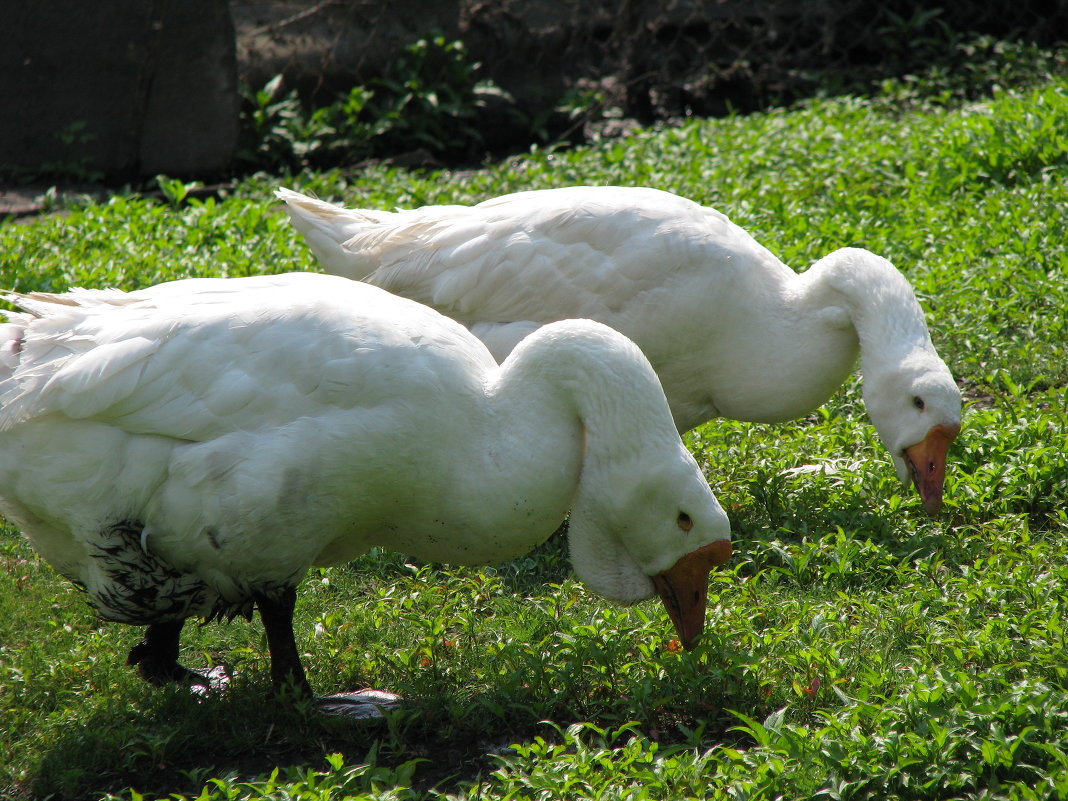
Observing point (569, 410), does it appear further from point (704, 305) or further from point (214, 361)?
point (704, 305)

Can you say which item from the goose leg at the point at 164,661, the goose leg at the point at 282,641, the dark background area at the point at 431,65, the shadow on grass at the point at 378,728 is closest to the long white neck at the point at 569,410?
the shadow on grass at the point at 378,728

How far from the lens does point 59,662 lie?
13.2 feet

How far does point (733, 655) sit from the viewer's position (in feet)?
12.4

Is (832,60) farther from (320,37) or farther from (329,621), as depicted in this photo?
(329,621)

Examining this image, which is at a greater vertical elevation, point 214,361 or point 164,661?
point 214,361

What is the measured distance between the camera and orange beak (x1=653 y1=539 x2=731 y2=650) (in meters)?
3.69

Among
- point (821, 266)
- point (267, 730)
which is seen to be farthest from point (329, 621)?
point (821, 266)

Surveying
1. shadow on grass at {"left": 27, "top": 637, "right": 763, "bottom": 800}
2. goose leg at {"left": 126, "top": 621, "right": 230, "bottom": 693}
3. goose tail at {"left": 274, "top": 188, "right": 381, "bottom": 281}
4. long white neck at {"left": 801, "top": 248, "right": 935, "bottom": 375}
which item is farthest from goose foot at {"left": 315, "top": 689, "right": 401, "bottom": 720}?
long white neck at {"left": 801, "top": 248, "right": 935, "bottom": 375}

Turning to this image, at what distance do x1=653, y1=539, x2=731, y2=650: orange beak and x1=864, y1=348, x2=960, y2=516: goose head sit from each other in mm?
1260

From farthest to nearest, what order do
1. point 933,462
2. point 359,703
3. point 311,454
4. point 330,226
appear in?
point 330,226 → point 933,462 → point 359,703 → point 311,454

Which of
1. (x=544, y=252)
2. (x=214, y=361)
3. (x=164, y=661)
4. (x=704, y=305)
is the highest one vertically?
(x=214, y=361)

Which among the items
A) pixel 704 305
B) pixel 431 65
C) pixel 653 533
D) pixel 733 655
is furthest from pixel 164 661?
pixel 431 65

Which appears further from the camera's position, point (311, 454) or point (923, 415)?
point (923, 415)

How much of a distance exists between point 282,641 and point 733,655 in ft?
4.70
